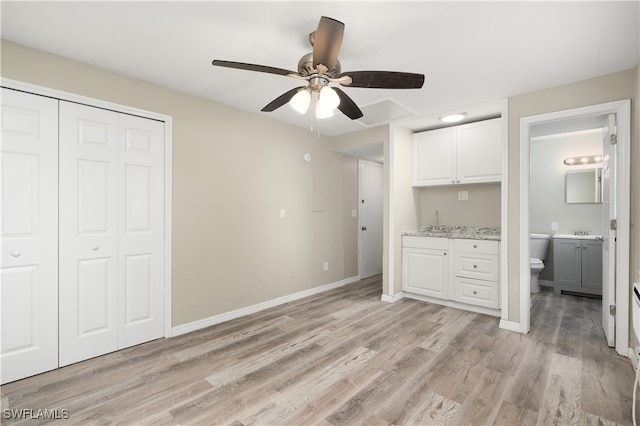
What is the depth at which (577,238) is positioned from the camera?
4.12 m

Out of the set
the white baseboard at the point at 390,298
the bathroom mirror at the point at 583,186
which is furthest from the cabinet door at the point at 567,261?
the white baseboard at the point at 390,298

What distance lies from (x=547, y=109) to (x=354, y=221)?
116 inches

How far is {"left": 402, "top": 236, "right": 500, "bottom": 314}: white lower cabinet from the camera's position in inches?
131

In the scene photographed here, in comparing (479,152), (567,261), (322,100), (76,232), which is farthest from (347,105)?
(567,261)

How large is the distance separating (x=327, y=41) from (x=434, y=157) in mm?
2843

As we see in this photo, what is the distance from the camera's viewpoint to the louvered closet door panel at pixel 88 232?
2268 millimetres

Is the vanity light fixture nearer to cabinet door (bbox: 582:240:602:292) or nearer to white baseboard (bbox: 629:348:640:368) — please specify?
cabinet door (bbox: 582:240:602:292)

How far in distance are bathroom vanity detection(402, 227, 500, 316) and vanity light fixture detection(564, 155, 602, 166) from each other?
6.28ft

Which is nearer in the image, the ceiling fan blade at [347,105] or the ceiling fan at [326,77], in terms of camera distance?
the ceiling fan at [326,77]

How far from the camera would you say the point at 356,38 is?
1973 mm

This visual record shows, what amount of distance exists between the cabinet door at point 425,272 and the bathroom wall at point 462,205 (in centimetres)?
68

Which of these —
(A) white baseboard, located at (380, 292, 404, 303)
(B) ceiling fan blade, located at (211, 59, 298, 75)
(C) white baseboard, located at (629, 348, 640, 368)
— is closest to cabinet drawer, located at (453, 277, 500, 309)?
(A) white baseboard, located at (380, 292, 404, 303)

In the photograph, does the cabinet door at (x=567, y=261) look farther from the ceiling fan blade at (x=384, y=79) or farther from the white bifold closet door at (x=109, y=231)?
the white bifold closet door at (x=109, y=231)

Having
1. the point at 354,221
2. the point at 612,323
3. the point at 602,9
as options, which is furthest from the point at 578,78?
the point at 354,221
